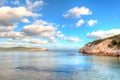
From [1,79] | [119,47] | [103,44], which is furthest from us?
[103,44]

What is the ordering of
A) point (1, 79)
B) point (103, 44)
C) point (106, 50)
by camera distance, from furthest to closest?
point (103, 44) < point (106, 50) < point (1, 79)

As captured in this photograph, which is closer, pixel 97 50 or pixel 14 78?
pixel 14 78

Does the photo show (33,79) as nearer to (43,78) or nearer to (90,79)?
(43,78)

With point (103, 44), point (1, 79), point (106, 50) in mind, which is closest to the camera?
point (1, 79)

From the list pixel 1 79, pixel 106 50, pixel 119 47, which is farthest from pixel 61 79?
pixel 106 50

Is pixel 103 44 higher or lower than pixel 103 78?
higher

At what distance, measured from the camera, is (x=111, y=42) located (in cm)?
13300

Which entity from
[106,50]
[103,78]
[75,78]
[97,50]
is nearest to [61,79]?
[75,78]

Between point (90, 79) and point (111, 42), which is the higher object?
point (111, 42)

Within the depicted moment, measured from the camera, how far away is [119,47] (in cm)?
12088

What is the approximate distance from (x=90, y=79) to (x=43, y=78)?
820cm

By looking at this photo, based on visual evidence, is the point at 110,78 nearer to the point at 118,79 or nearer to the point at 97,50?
the point at 118,79

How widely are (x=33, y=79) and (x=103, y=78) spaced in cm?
1235

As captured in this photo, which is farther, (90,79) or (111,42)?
(111,42)
